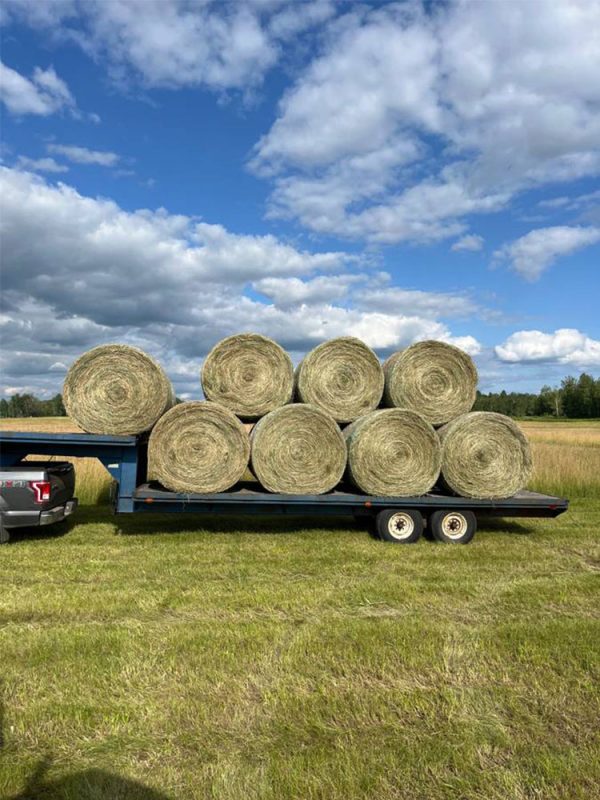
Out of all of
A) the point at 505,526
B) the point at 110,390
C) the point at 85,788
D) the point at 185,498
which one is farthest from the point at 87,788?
the point at 505,526

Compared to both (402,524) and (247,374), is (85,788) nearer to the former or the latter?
(247,374)

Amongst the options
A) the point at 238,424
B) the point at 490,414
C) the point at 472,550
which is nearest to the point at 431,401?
the point at 490,414

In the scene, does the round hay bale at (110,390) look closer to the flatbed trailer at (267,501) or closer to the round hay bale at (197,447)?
the flatbed trailer at (267,501)

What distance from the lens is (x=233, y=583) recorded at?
5.77m

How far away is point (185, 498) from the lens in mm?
7297

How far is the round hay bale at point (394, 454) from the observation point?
7.50m

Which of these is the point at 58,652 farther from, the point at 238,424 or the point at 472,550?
the point at 472,550

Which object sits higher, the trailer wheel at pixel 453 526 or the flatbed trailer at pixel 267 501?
the flatbed trailer at pixel 267 501

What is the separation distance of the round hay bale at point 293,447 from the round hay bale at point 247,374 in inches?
15.6

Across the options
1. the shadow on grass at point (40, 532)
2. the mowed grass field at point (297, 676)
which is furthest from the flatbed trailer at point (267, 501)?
the shadow on grass at point (40, 532)

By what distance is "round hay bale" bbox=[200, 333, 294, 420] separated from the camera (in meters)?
7.73

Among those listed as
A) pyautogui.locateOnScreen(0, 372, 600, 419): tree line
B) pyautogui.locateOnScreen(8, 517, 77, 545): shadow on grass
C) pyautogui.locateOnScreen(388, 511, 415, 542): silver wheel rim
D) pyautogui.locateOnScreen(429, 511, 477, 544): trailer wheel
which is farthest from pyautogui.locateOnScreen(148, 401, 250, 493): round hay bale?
pyautogui.locateOnScreen(0, 372, 600, 419): tree line

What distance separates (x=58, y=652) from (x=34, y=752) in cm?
111

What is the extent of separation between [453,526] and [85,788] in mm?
6037
